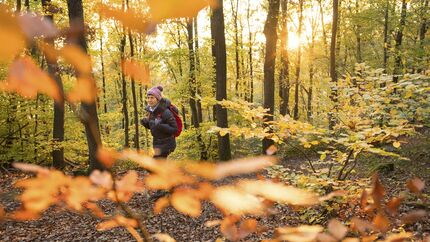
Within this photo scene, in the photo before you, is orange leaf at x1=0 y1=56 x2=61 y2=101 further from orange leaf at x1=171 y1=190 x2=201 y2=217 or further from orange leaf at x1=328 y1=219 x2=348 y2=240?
orange leaf at x1=328 y1=219 x2=348 y2=240

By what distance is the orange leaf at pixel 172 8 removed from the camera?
654 mm

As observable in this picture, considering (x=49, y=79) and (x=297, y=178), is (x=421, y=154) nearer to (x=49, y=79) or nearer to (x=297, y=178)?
(x=297, y=178)

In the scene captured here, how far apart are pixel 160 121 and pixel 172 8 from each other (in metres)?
4.97

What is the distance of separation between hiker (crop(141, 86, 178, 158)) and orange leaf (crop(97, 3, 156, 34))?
4628 millimetres

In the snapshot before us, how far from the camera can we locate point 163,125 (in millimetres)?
5500

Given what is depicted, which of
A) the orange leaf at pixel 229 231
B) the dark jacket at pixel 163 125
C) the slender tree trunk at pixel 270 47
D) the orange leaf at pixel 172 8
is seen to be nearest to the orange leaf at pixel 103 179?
the orange leaf at pixel 229 231

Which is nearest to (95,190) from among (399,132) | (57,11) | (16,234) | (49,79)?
(49,79)

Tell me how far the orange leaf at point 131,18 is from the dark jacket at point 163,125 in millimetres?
4786

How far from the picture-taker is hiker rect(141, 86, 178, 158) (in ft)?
18.0

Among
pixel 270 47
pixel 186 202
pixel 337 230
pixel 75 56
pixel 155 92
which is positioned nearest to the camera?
pixel 75 56

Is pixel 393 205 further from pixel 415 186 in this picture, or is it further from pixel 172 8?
pixel 172 8

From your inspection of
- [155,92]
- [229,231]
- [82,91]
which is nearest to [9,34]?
[82,91]

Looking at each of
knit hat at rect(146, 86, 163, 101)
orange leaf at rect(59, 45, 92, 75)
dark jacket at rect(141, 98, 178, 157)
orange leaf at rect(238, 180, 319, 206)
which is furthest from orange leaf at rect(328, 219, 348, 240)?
dark jacket at rect(141, 98, 178, 157)

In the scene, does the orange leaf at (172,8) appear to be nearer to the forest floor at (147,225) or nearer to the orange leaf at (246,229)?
the orange leaf at (246,229)
